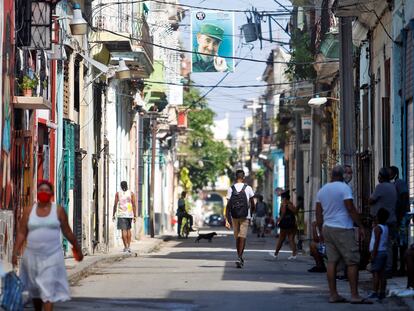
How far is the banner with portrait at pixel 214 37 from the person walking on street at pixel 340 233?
64.1 feet

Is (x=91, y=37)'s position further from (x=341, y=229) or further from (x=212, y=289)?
(x=341, y=229)

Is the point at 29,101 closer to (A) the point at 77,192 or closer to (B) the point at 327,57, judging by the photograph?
(A) the point at 77,192

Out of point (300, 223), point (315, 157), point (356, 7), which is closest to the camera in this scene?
point (356, 7)

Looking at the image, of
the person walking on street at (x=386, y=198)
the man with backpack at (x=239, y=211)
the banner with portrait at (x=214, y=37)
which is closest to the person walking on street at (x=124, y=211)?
the banner with portrait at (x=214, y=37)

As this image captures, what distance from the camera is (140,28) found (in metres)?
34.6

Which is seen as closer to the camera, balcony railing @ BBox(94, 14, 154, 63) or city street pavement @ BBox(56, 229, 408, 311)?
city street pavement @ BBox(56, 229, 408, 311)

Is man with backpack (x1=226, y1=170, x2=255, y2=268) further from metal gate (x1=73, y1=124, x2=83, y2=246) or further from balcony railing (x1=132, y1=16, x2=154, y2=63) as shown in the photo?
balcony railing (x1=132, y1=16, x2=154, y2=63)

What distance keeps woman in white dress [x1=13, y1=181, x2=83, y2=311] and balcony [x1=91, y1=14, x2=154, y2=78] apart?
18.4 m

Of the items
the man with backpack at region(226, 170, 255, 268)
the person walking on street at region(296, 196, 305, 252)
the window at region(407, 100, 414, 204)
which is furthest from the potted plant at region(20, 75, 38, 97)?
the person walking on street at region(296, 196, 305, 252)

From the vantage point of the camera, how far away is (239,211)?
2311 cm

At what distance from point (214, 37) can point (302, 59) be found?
2592mm

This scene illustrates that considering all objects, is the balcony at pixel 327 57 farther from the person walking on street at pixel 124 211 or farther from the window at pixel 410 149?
the window at pixel 410 149

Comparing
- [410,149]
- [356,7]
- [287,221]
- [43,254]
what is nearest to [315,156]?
[287,221]

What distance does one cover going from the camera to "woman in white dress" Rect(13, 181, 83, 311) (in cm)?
1280
